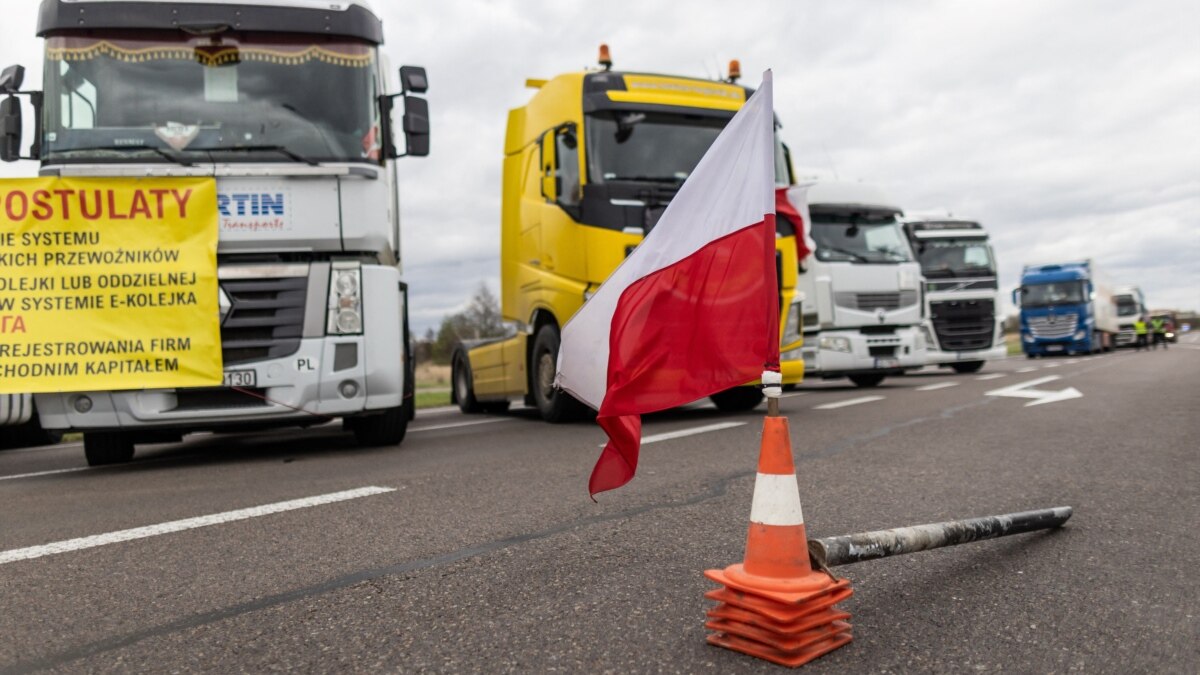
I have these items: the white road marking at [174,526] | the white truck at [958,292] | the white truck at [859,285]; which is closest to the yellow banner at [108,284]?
the white road marking at [174,526]

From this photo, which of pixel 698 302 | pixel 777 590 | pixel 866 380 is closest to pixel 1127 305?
pixel 866 380

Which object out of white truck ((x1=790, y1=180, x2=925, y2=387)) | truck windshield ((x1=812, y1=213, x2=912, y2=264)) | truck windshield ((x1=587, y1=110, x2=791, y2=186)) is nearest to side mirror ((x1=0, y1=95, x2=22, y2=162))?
truck windshield ((x1=587, y1=110, x2=791, y2=186))

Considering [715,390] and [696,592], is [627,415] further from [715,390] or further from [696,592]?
[696,592]

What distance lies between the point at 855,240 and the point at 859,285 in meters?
0.78

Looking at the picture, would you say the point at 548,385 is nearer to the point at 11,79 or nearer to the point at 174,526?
the point at 11,79

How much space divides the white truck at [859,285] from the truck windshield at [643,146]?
5.86 m

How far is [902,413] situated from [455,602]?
299 inches

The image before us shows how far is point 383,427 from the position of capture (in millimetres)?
8320

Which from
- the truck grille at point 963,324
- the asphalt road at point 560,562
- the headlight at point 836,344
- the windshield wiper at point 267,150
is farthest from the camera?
the truck grille at point 963,324

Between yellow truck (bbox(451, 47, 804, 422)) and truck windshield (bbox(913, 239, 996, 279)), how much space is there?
35.6ft

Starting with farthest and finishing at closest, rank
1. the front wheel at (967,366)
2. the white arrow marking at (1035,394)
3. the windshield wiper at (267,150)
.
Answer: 1. the front wheel at (967,366)
2. the white arrow marking at (1035,394)
3. the windshield wiper at (267,150)

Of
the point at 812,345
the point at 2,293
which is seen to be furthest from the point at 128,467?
the point at 812,345

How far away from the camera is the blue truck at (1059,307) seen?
33.8 m

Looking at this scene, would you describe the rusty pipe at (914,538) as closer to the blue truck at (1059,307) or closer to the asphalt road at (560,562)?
the asphalt road at (560,562)
